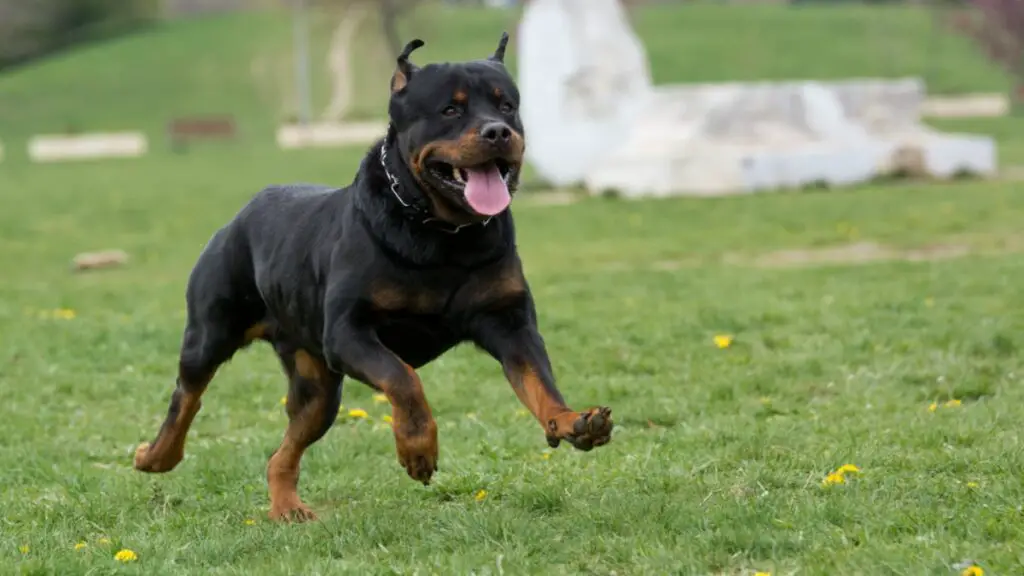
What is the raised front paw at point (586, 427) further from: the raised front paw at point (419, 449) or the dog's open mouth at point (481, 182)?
the dog's open mouth at point (481, 182)

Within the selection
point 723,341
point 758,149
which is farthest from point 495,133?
point 758,149

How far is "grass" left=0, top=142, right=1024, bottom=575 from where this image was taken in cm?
507

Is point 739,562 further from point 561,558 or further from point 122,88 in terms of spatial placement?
point 122,88

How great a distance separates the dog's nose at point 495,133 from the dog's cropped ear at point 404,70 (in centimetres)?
52

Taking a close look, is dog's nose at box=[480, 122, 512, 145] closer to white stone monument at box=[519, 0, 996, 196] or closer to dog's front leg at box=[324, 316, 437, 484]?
dog's front leg at box=[324, 316, 437, 484]

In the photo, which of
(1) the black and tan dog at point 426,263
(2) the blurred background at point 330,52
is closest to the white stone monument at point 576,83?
(1) the black and tan dog at point 426,263

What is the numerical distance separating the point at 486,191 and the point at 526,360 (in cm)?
65

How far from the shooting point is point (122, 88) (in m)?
63.1

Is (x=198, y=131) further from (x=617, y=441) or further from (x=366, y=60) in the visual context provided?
(x=617, y=441)

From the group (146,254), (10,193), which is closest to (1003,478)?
(146,254)

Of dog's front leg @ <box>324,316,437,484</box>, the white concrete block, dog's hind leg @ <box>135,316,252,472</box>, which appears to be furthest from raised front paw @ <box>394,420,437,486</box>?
the white concrete block

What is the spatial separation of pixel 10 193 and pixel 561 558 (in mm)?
25568

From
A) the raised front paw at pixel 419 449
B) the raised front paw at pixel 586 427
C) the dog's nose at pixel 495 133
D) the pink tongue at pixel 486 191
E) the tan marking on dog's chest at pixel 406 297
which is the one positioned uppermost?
the dog's nose at pixel 495 133

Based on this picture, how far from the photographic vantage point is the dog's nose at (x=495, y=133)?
5.11 m
